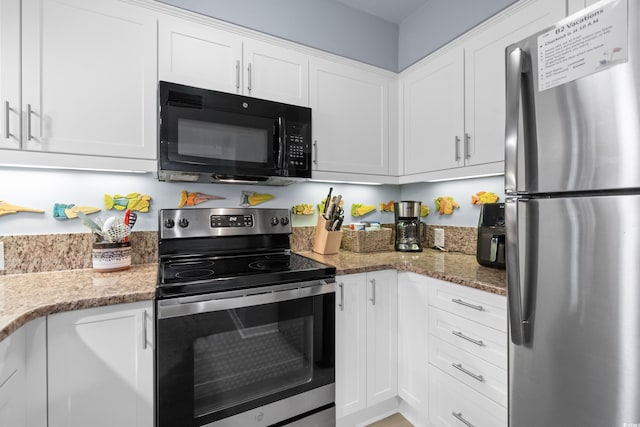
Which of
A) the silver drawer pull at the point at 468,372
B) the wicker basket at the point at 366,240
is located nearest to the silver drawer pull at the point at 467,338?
the silver drawer pull at the point at 468,372

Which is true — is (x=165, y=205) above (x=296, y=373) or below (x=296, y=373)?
above

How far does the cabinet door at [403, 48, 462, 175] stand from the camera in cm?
180

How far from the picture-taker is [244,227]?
182 centimetres

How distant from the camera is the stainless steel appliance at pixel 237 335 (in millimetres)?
1162

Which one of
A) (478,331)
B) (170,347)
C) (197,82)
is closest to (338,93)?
(197,82)

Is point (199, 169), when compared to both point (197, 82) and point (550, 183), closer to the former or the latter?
point (197, 82)

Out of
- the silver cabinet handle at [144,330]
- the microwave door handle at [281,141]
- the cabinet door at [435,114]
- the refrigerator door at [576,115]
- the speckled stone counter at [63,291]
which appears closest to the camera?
the refrigerator door at [576,115]

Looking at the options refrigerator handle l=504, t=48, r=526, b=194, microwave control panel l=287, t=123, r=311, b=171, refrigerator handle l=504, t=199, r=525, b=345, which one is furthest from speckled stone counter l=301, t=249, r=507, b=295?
microwave control panel l=287, t=123, r=311, b=171

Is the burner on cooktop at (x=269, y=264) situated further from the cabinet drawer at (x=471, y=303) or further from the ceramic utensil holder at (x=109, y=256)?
the cabinet drawer at (x=471, y=303)

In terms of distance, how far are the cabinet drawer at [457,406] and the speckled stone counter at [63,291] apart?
1388 millimetres

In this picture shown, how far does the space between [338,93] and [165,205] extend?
4.22 ft

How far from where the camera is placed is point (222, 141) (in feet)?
5.09

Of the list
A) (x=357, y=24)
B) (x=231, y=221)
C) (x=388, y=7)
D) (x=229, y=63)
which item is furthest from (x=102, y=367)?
(x=388, y=7)

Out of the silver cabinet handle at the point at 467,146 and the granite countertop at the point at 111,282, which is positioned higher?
the silver cabinet handle at the point at 467,146
